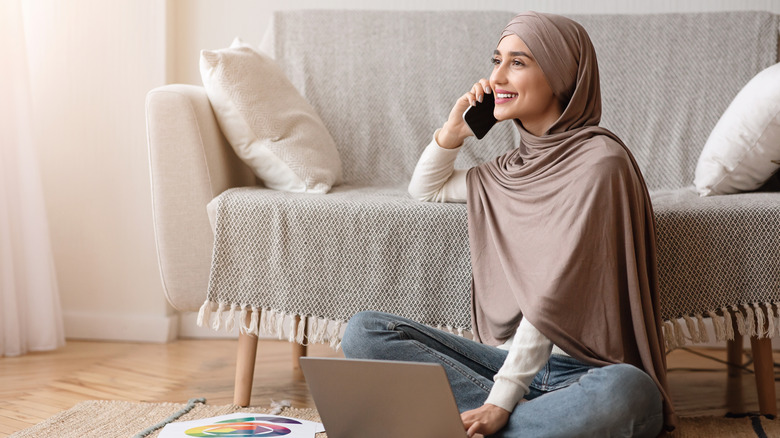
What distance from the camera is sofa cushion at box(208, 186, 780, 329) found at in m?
1.43

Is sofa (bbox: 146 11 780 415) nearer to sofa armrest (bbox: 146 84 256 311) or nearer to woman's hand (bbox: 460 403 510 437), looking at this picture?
sofa armrest (bbox: 146 84 256 311)

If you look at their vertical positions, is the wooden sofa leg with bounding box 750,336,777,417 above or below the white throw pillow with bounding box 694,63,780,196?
below

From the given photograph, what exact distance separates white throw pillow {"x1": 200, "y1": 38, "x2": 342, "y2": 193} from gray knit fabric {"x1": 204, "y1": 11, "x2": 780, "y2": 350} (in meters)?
0.09

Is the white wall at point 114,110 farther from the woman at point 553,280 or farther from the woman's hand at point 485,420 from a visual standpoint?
the woman's hand at point 485,420

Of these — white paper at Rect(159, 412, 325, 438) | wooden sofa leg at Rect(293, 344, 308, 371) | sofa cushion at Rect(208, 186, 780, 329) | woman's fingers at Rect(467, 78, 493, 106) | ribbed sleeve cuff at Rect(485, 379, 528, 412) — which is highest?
woman's fingers at Rect(467, 78, 493, 106)

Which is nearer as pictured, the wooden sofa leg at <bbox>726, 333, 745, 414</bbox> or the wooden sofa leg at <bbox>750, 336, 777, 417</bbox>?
the wooden sofa leg at <bbox>750, 336, 777, 417</bbox>

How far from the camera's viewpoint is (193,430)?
1.28 meters

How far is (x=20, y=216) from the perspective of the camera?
6.95 feet

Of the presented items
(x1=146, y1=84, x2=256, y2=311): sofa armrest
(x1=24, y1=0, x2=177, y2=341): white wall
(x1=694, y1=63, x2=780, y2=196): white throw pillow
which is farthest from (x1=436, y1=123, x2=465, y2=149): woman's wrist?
(x1=24, y1=0, x2=177, y2=341): white wall

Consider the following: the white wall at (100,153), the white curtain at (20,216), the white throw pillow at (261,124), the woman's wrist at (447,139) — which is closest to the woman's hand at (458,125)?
the woman's wrist at (447,139)

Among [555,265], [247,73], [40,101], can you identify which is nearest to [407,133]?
[247,73]

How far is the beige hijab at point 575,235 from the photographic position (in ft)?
3.56

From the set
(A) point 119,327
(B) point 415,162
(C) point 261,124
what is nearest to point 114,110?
(A) point 119,327

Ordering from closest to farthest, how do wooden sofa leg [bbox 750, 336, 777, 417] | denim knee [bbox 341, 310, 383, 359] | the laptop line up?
the laptop, denim knee [bbox 341, 310, 383, 359], wooden sofa leg [bbox 750, 336, 777, 417]
